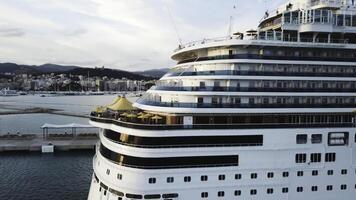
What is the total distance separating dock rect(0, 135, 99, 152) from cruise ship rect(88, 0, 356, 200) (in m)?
25.5

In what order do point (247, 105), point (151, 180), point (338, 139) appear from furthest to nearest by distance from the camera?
point (338, 139), point (247, 105), point (151, 180)

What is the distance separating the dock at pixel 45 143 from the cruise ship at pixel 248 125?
1004 inches

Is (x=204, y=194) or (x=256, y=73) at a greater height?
(x=256, y=73)

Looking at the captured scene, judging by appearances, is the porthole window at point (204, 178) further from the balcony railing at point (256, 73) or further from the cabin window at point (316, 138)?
the cabin window at point (316, 138)

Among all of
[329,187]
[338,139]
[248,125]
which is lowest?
[329,187]

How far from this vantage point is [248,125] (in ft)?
57.9

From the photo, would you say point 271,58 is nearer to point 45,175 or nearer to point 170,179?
point 170,179

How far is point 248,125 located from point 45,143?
33560 mm

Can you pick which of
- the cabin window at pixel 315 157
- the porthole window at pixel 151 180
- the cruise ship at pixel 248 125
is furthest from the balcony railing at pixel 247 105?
the porthole window at pixel 151 180

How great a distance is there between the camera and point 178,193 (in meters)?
16.6

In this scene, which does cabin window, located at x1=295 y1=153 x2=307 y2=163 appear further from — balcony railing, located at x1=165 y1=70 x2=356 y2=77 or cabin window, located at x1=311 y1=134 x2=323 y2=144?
balcony railing, located at x1=165 y1=70 x2=356 y2=77

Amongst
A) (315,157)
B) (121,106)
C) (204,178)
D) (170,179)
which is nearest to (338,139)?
(315,157)

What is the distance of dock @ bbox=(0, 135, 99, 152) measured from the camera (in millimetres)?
43469

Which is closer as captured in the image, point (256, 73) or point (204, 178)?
point (204, 178)
